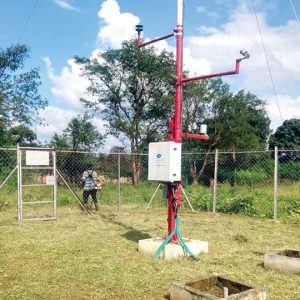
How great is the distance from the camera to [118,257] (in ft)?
23.0

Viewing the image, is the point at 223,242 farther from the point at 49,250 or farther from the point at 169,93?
the point at 169,93

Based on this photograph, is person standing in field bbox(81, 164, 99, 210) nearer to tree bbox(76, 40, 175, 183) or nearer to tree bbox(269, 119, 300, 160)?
tree bbox(76, 40, 175, 183)

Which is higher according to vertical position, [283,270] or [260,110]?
[260,110]

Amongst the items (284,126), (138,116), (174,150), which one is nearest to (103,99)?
(138,116)

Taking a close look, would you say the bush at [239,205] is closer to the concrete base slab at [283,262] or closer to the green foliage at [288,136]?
the concrete base slab at [283,262]

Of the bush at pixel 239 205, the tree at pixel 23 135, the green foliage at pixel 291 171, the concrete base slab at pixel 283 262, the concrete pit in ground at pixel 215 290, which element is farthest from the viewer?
the tree at pixel 23 135

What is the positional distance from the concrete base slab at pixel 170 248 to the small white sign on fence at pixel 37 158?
15.3 feet

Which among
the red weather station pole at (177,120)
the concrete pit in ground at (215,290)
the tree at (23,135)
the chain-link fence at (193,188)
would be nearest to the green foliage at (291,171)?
the chain-link fence at (193,188)

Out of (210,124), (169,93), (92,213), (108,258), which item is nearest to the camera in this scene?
(108,258)

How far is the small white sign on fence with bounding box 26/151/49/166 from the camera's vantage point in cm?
1078

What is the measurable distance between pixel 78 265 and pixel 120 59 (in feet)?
87.1

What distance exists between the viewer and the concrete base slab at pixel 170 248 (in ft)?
22.5

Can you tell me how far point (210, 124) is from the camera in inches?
1334

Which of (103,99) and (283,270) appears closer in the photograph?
(283,270)
